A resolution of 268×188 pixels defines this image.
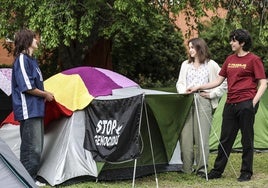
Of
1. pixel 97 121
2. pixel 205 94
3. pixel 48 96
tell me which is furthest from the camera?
pixel 205 94

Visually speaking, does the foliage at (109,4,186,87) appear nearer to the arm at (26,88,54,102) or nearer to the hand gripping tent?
the hand gripping tent

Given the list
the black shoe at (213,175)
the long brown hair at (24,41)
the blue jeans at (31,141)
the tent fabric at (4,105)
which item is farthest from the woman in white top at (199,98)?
the tent fabric at (4,105)

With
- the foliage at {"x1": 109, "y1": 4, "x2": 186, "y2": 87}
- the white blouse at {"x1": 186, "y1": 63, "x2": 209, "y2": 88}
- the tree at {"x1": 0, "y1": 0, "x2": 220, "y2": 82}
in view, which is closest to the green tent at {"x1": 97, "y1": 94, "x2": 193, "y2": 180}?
the white blouse at {"x1": 186, "y1": 63, "x2": 209, "y2": 88}

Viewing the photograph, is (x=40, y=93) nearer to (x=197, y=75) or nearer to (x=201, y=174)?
(x=197, y=75)

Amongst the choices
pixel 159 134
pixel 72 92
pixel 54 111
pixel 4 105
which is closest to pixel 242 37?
pixel 159 134

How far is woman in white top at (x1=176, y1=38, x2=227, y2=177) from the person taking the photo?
717cm

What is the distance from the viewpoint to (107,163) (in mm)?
6895

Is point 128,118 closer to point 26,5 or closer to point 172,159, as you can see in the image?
point 172,159

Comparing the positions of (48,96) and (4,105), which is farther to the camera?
(4,105)

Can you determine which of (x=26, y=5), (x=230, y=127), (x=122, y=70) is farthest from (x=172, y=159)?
(x=122, y=70)

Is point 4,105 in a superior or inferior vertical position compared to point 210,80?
inferior

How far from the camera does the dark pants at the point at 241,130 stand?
673 cm

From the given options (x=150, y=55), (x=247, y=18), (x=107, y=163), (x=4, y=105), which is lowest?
(x=107, y=163)

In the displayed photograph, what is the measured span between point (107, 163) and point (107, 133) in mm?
543
